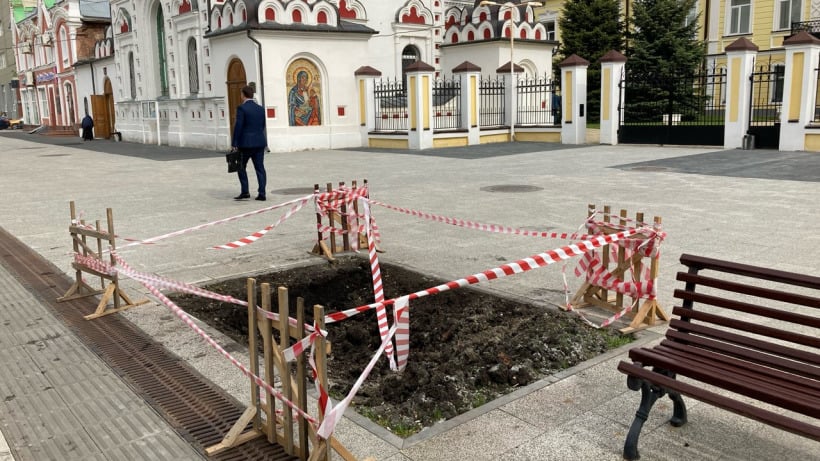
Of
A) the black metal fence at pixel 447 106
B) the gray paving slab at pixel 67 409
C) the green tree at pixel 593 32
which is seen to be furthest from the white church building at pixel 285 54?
the gray paving slab at pixel 67 409

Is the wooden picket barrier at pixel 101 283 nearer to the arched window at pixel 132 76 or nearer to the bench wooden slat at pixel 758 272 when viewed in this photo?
the bench wooden slat at pixel 758 272

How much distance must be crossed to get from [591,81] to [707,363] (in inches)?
1255

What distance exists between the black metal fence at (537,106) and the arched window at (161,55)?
17.0 meters

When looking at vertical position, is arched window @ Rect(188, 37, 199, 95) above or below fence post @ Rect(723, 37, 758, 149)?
above

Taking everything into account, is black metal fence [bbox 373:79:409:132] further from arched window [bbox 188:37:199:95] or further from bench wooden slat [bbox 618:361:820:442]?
bench wooden slat [bbox 618:361:820:442]

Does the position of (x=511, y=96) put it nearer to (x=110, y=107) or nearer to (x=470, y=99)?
(x=470, y=99)

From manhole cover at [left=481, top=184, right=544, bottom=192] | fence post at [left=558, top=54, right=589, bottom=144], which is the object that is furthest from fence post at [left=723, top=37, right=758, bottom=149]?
manhole cover at [left=481, top=184, right=544, bottom=192]

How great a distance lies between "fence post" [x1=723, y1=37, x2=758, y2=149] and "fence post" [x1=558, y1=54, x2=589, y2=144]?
5119 mm

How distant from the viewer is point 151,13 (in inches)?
1303

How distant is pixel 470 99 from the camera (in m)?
25.8

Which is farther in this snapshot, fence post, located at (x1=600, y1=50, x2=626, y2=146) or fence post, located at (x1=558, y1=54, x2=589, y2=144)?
fence post, located at (x1=558, y1=54, x2=589, y2=144)

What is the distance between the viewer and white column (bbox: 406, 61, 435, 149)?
80.3 ft

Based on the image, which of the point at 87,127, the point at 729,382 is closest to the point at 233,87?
the point at 87,127

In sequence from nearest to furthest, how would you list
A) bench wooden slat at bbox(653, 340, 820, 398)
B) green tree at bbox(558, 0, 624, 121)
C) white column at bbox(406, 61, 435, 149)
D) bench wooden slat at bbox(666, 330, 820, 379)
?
bench wooden slat at bbox(653, 340, 820, 398), bench wooden slat at bbox(666, 330, 820, 379), white column at bbox(406, 61, 435, 149), green tree at bbox(558, 0, 624, 121)
